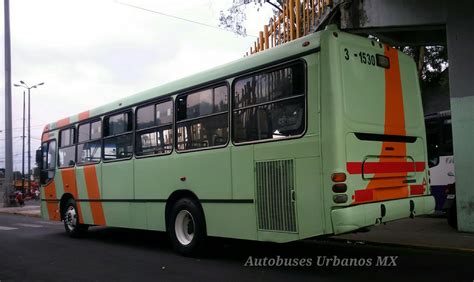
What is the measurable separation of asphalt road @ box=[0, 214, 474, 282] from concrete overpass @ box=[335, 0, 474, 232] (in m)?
2.21

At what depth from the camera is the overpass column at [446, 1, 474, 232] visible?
32.9ft

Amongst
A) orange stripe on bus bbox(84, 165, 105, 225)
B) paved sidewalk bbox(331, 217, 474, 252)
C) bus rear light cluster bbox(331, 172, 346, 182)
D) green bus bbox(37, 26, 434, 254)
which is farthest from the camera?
orange stripe on bus bbox(84, 165, 105, 225)

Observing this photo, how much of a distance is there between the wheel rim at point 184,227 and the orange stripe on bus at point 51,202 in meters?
5.44

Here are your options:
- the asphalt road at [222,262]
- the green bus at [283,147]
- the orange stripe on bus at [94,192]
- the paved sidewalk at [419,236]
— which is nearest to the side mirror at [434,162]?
the paved sidewalk at [419,236]

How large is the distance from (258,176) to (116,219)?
4.52 metres

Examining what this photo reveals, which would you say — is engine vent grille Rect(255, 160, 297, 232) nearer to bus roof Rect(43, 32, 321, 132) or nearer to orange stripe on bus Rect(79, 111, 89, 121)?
bus roof Rect(43, 32, 321, 132)

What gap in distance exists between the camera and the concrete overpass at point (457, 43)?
1005 cm

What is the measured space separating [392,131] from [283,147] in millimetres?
1747

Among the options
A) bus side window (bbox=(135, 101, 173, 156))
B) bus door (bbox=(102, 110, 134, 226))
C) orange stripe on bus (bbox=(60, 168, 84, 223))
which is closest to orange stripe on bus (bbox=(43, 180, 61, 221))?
orange stripe on bus (bbox=(60, 168, 84, 223))

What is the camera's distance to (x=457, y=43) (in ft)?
34.0

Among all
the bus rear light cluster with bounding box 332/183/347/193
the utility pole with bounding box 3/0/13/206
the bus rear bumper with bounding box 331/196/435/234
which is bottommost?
the bus rear bumper with bounding box 331/196/435/234

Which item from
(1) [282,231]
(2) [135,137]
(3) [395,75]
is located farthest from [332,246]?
(2) [135,137]

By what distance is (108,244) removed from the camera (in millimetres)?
11008

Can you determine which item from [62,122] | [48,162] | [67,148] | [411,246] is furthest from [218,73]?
[48,162]
